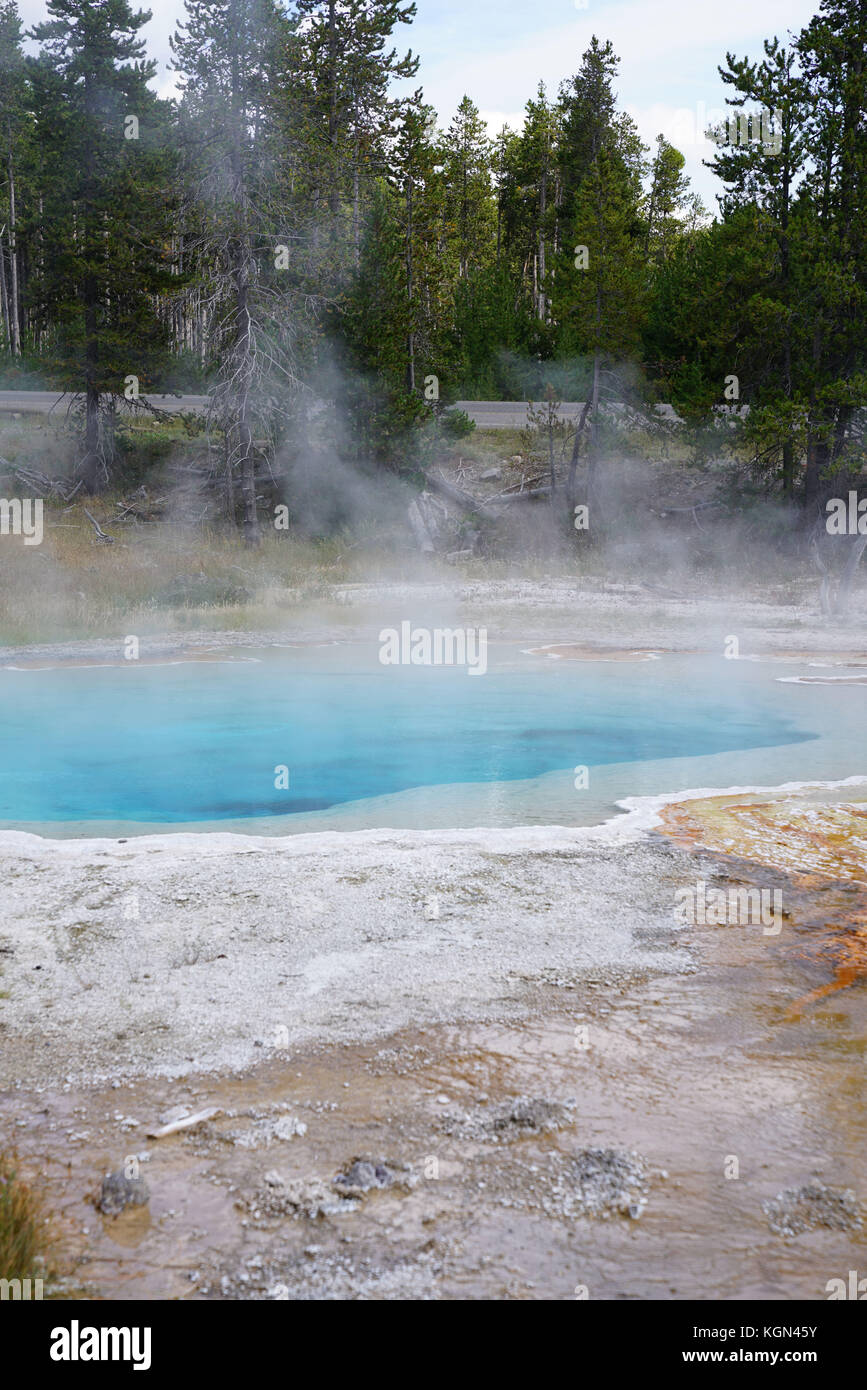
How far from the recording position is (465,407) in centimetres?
3011

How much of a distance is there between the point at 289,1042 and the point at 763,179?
21002mm

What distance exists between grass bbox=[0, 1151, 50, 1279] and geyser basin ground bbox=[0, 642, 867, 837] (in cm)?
443

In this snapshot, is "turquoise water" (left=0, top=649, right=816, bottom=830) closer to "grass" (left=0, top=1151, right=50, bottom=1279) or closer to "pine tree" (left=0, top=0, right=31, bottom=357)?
"grass" (left=0, top=1151, right=50, bottom=1279)

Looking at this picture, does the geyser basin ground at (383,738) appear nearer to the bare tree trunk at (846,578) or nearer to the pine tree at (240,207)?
the bare tree trunk at (846,578)

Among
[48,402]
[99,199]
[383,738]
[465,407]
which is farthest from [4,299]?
[383,738]

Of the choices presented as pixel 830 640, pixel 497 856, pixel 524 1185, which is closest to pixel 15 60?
pixel 830 640

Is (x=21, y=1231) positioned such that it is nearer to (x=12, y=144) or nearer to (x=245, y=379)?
(x=245, y=379)

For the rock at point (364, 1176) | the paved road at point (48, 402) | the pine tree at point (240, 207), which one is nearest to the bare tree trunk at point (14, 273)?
the paved road at point (48, 402)

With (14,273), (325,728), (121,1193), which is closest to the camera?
(121,1193)

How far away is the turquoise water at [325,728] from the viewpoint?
9219 millimetres

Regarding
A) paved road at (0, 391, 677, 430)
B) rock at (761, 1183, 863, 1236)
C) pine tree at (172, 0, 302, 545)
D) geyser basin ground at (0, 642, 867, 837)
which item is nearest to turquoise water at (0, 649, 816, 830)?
geyser basin ground at (0, 642, 867, 837)

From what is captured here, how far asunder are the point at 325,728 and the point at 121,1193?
836cm

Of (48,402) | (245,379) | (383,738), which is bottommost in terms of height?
(383,738)
